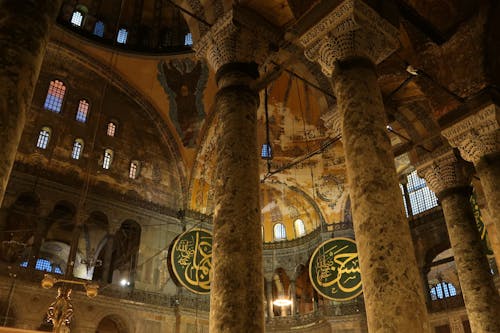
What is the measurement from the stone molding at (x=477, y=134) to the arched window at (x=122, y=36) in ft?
36.6

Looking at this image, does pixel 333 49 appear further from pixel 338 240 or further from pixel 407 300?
pixel 338 240

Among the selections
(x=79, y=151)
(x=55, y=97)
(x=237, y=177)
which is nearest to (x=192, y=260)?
(x=79, y=151)

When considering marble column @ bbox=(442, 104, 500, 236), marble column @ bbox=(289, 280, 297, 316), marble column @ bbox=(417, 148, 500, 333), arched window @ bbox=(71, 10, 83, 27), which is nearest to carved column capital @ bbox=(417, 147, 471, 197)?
marble column @ bbox=(417, 148, 500, 333)

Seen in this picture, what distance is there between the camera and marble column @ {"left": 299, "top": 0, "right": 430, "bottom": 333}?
3.56 metres

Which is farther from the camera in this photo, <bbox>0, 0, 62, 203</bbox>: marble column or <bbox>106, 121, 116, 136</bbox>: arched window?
<bbox>106, 121, 116, 136</bbox>: arched window

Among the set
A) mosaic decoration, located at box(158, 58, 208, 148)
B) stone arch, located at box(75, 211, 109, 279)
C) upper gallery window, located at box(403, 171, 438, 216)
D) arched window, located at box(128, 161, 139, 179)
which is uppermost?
mosaic decoration, located at box(158, 58, 208, 148)

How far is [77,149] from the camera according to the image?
13680mm

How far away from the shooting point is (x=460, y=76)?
748cm

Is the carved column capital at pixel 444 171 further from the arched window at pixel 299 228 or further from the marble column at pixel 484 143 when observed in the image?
the arched window at pixel 299 228

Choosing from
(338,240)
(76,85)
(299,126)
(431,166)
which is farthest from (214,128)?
(431,166)

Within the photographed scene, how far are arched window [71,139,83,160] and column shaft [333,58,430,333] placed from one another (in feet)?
34.9

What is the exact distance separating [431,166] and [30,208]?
1163 centimetres

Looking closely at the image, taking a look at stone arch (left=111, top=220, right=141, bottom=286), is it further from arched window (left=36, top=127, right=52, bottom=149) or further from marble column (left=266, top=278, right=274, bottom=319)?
marble column (left=266, top=278, right=274, bottom=319)

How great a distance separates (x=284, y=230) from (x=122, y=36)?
8985 mm
